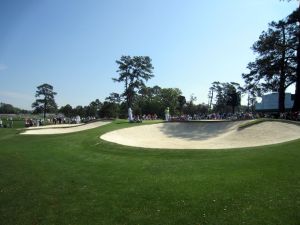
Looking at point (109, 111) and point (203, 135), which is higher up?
point (109, 111)

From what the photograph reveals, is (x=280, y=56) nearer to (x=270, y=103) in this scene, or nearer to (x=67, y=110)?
(x=270, y=103)

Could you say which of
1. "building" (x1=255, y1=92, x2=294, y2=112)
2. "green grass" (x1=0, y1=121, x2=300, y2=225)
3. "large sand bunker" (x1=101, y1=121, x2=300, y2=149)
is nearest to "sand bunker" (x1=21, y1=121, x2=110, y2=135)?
"large sand bunker" (x1=101, y1=121, x2=300, y2=149)

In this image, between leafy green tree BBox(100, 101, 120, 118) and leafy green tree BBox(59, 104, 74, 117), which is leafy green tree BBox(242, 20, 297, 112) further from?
leafy green tree BBox(59, 104, 74, 117)

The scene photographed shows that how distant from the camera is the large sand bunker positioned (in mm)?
19844

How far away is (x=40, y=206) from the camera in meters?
8.85

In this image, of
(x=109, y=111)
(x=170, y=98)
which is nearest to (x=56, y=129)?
(x=109, y=111)

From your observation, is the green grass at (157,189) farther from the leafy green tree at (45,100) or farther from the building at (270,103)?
the leafy green tree at (45,100)

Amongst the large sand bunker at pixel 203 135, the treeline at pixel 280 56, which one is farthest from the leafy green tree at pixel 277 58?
the large sand bunker at pixel 203 135

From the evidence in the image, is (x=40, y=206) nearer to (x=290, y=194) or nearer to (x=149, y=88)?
(x=290, y=194)

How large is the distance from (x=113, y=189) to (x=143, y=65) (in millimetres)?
67143

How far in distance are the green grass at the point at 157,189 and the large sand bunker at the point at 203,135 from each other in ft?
15.5

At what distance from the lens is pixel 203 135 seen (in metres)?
26.4

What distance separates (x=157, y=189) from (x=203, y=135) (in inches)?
683

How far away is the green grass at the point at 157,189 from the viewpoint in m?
7.65
